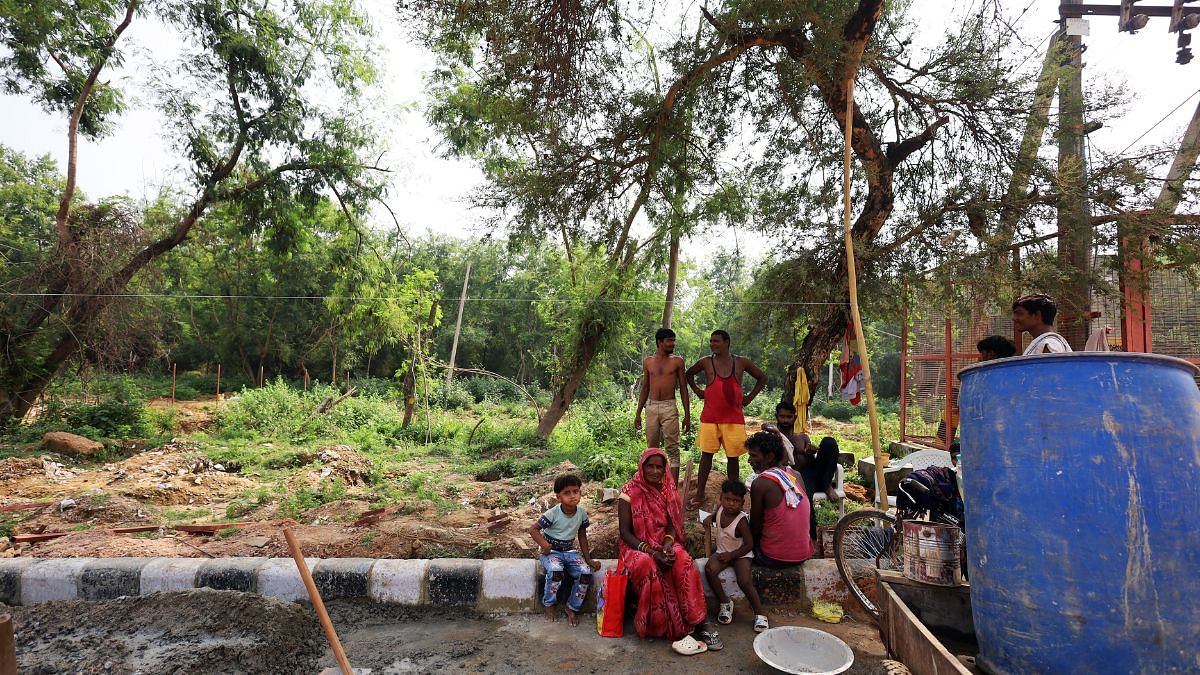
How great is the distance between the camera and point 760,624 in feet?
12.0

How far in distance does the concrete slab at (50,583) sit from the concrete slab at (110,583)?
0.19ft

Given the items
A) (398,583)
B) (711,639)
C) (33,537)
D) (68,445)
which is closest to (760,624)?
(711,639)

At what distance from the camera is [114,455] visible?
10.8m

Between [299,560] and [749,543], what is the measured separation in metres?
2.54

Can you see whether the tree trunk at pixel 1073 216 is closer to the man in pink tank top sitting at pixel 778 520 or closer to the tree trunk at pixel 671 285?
the man in pink tank top sitting at pixel 778 520

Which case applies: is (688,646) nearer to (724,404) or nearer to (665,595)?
(665,595)

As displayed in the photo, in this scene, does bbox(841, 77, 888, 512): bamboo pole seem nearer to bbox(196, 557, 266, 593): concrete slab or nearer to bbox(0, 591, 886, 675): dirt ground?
bbox(0, 591, 886, 675): dirt ground

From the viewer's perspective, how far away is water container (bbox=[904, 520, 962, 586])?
2.83 m

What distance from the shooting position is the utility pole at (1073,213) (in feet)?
17.6

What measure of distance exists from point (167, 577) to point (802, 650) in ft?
13.8

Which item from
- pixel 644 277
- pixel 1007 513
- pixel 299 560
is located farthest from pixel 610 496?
pixel 644 277

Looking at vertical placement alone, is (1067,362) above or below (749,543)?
above

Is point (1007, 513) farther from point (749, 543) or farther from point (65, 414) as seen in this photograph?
point (65, 414)

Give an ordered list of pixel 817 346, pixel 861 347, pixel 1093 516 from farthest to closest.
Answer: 1. pixel 817 346
2. pixel 861 347
3. pixel 1093 516
